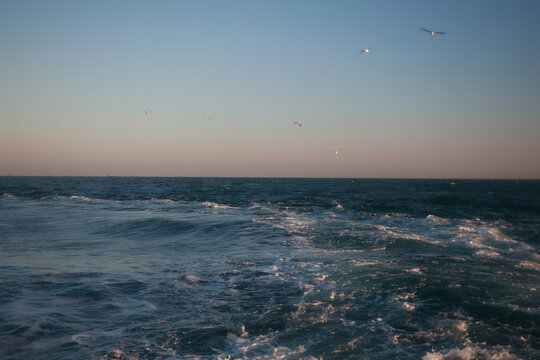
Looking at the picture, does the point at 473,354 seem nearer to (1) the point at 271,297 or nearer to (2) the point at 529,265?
(1) the point at 271,297

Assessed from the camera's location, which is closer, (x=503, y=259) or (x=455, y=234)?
(x=503, y=259)

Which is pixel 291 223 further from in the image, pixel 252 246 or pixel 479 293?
pixel 479 293

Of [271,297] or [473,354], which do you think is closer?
[473,354]

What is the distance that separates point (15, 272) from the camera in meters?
7.75

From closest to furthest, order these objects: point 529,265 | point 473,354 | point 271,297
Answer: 1. point 473,354
2. point 271,297
3. point 529,265

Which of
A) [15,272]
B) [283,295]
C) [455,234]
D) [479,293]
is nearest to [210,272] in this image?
[283,295]

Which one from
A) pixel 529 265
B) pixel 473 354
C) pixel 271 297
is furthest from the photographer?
pixel 529 265

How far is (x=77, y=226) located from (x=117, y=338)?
12.8 m

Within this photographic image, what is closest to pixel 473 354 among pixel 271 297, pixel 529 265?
pixel 271 297

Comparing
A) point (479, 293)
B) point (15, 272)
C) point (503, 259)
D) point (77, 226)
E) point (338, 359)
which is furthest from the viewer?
point (77, 226)

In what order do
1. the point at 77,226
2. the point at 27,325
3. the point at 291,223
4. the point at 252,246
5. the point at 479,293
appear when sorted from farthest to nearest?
the point at 291,223
the point at 77,226
the point at 252,246
the point at 479,293
the point at 27,325

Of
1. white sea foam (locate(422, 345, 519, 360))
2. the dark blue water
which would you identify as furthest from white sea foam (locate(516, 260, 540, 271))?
white sea foam (locate(422, 345, 519, 360))

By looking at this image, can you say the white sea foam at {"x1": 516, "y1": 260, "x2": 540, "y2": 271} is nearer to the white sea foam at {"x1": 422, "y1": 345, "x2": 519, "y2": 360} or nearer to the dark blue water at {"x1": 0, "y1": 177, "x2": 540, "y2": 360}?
the dark blue water at {"x1": 0, "y1": 177, "x2": 540, "y2": 360}

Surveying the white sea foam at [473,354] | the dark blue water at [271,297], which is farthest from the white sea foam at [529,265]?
the white sea foam at [473,354]
